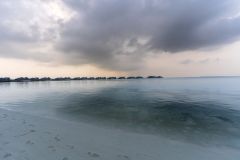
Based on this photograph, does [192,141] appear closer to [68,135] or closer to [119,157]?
[119,157]

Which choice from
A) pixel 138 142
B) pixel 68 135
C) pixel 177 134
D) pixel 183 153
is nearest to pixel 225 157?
pixel 183 153

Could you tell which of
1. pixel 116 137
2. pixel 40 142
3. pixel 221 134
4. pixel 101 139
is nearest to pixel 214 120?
pixel 221 134

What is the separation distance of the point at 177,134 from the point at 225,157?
3.44 m

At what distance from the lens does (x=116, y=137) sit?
28.7 feet

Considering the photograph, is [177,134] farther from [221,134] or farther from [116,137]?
[116,137]

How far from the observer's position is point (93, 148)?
22.5 ft

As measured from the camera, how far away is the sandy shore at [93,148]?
6.06 metres

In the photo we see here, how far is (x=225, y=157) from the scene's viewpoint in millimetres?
6988

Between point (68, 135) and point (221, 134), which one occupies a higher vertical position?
point (68, 135)

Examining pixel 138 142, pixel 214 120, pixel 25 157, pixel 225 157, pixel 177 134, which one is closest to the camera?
pixel 25 157

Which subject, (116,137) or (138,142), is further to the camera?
(116,137)

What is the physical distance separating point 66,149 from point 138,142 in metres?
3.79

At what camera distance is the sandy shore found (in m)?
6.06

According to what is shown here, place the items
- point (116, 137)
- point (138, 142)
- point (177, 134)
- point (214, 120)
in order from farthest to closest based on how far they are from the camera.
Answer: point (214, 120)
point (177, 134)
point (116, 137)
point (138, 142)
